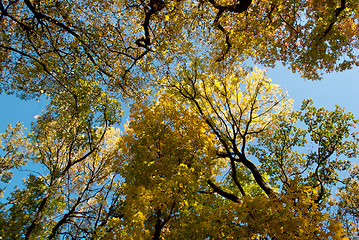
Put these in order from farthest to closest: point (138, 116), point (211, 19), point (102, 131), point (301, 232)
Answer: point (102, 131), point (211, 19), point (138, 116), point (301, 232)

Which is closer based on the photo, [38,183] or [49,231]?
[49,231]

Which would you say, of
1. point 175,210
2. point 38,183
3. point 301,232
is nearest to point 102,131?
point 38,183

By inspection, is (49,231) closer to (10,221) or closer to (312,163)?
(10,221)

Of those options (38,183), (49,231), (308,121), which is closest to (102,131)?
(38,183)

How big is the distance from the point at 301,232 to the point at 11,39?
10362 mm

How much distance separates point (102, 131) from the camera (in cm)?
1123

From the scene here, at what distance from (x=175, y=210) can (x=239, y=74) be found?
25.5 ft

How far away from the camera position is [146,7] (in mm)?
7910

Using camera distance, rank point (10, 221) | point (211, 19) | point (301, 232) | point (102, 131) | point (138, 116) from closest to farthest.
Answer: point (301, 232) < point (138, 116) < point (10, 221) < point (211, 19) < point (102, 131)

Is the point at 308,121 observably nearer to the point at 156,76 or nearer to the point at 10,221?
the point at 156,76

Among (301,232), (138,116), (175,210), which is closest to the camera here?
(301,232)

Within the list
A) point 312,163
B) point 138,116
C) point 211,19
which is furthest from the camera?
point 312,163

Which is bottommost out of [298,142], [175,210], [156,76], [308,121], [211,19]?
[175,210]

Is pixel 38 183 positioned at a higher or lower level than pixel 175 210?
higher
